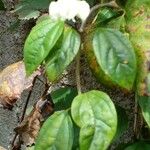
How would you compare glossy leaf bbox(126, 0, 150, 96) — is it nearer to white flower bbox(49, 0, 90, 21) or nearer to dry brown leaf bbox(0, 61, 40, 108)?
white flower bbox(49, 0, 90, 21)

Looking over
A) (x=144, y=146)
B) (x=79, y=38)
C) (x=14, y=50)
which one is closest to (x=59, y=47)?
(x=79, y=38)

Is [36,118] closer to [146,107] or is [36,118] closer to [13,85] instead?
[13,85]

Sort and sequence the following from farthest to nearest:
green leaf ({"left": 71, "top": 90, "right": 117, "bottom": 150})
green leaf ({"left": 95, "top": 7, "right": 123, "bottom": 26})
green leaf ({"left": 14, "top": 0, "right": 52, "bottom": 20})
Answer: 1. green leaf ({"left": 14, "top": 0, "right": 52, "bottom": 20})
2. green leaf ({"left": 95, "top": 7, "right": 123, "bottom": 26})
3. green leaf ({"left": 71, "top": 90, "right": 117, "bottom": 150})

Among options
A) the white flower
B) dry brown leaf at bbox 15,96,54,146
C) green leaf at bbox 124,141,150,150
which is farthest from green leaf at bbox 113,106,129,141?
the white flower

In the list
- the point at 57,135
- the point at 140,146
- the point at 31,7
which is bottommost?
the point at 140,146

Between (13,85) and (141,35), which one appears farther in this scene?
(13,85)

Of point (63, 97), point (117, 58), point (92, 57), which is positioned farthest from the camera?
point (63, 97)

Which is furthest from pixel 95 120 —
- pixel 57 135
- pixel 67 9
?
pixel 67 9
